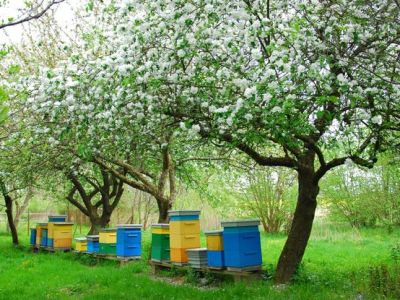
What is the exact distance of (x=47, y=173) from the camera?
1170 cm

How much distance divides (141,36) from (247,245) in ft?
12.5

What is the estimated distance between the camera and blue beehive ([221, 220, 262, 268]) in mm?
7188

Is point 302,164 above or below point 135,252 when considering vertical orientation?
above

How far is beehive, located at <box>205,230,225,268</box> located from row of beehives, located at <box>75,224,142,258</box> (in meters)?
3.23

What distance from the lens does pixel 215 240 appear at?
758 cm

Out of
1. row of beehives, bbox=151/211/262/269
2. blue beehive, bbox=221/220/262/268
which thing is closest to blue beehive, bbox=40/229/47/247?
row of beehives, bbox=151/211/262/269

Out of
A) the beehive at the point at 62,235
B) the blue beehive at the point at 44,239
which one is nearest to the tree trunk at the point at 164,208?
the beehive at the point at 62,235

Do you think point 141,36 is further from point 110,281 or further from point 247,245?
point 110,281

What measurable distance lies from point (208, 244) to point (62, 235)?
768cm

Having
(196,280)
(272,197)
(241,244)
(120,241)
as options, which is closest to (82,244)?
(120,241)

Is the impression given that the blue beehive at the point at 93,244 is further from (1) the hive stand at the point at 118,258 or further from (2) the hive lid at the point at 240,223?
(2) the hive lid at the point at 240,223

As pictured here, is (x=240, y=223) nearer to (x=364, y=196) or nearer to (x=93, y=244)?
(x=93, y=244)

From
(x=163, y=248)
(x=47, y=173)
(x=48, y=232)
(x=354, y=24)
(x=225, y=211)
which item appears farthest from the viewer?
(x=225, y=211)

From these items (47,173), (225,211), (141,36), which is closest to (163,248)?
(47,173)
